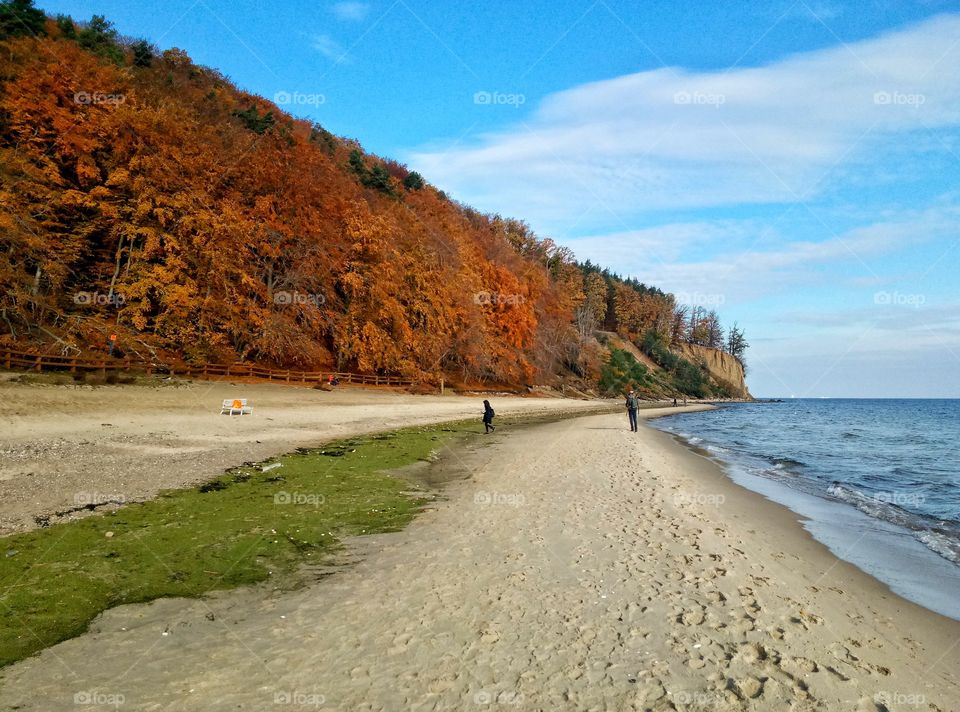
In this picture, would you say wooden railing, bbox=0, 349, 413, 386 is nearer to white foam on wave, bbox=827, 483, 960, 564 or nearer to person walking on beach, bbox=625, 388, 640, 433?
person walking on beach, bbox=625, 388, 640, 433

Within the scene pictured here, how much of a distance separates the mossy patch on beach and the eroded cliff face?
130752 mm

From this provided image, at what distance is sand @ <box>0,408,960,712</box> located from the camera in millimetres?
4453

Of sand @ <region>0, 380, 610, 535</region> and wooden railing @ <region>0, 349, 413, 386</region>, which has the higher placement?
wooden railing @ <region>0, 349, 413, 386</region>

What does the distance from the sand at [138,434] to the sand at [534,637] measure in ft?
17.9

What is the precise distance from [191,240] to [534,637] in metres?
Result: 34.6

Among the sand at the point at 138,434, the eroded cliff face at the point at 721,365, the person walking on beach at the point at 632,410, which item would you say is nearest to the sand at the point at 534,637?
→ the sand at the point at 138,434

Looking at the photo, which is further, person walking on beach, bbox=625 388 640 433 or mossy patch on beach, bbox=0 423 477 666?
person walking on beach, bbox=625 388 640 433

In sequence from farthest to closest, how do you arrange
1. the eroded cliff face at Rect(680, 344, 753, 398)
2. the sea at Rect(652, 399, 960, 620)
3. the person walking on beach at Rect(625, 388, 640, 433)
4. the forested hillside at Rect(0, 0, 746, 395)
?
the eroded cliff face at Rect(680, 344, 753, 398) < the person walking on beach at Rect(625, 388, 640, 433) < the forested hillside at Rect(0, 0, 746, 395) < the sea at Rect(652, 399, 960, 620)

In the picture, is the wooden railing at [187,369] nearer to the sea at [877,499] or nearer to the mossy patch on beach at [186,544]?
the mossy patch on beach at [186,544]

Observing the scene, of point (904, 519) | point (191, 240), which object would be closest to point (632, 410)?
point (904, 519)

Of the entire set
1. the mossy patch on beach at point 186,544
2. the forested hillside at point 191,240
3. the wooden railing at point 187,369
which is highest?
the forested hillside at point 191,240

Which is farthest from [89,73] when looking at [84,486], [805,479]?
[805,479]

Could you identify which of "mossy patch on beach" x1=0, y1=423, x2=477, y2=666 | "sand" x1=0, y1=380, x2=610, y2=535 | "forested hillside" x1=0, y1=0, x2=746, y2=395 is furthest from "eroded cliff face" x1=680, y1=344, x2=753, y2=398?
"mossy patch on beach" x1=0, y1=423, x2=477, y2=666

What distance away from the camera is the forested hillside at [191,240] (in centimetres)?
2808
